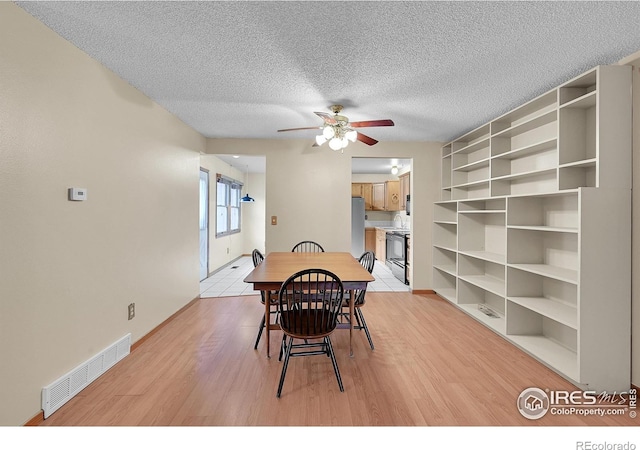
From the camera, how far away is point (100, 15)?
5.46 feet

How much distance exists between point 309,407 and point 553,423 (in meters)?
1.49

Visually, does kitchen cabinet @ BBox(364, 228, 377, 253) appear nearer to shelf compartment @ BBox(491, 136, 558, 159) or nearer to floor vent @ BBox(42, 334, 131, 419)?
shelf compartment @ BBox(491, 136, 558, 159)

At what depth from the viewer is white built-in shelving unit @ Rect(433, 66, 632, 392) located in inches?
78.4

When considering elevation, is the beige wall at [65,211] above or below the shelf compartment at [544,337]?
above

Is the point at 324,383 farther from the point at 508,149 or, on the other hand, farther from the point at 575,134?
the point at 508,149

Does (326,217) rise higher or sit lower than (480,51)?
lower


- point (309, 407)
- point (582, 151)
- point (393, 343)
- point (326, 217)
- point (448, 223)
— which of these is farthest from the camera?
point (326, 217)

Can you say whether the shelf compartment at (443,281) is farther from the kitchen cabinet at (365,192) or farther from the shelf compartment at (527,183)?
the kitchen cabinet at (365,192)

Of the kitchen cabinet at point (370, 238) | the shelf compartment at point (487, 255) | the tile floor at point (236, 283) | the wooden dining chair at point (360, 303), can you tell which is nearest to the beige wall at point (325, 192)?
the tile floor at point (236, 283)

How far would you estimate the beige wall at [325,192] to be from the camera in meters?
4.36

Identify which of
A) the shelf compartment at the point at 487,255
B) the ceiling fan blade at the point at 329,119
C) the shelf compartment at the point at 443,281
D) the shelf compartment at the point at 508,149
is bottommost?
the shelf compartment at the point at 443,281

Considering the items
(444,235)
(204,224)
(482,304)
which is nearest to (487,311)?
(482,304)
